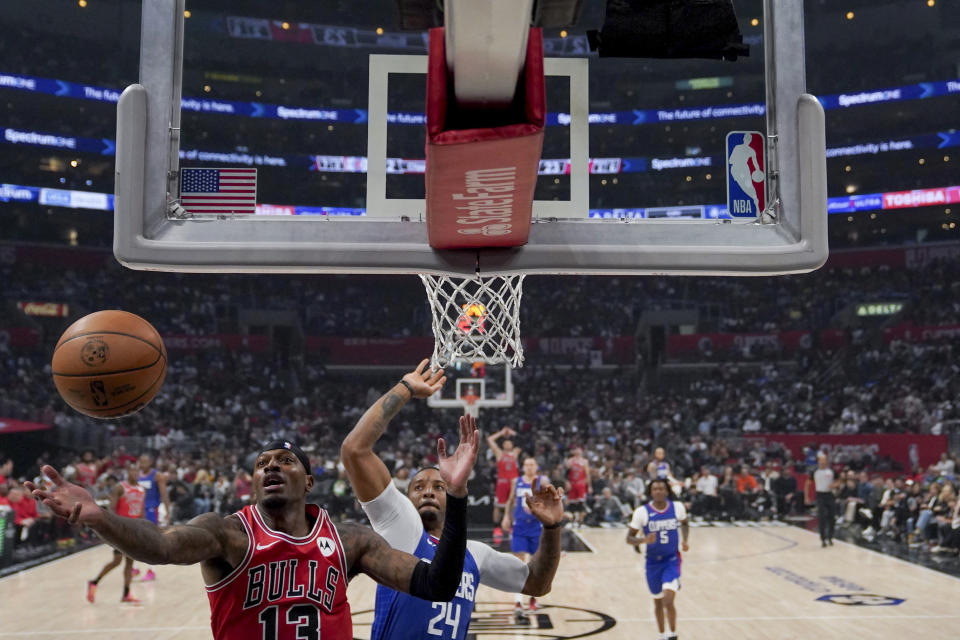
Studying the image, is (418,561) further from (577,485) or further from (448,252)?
(577,485)

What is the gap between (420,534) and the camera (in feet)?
12.3

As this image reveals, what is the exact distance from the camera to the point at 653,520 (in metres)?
7.95

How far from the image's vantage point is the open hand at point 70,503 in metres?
2.31

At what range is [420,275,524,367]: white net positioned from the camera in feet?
15.5

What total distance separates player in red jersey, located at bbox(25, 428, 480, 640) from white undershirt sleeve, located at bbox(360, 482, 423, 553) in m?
0.53

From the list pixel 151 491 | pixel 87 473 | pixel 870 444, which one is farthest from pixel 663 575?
pixel 870 444

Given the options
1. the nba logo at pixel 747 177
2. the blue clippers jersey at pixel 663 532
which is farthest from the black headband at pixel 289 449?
the blue clippers jersey at pixel 663 532

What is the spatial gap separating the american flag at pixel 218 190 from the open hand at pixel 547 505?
177 centimetres

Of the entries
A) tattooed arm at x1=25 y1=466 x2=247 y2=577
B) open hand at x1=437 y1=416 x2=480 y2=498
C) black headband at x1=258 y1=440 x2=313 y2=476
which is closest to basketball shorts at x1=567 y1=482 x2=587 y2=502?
black headband at x1=258 y1=440 x2=313 y2=476

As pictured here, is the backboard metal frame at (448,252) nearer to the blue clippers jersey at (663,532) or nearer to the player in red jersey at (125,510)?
the blue clippers jersey at (663,532)

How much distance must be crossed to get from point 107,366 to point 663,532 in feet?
18.3

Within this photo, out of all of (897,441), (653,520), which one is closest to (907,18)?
(897,441)

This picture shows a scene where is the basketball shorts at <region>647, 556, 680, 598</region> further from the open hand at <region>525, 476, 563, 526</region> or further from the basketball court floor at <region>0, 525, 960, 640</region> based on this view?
the open hand at <region>525, 476, 563, 526</region>

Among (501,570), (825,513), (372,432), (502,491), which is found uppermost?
(372,432)
